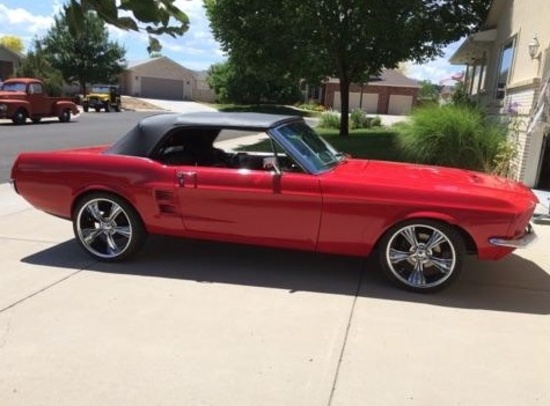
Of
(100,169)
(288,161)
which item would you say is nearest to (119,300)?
(100,169)

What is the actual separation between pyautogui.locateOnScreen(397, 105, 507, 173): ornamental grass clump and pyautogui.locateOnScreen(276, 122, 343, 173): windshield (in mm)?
5607

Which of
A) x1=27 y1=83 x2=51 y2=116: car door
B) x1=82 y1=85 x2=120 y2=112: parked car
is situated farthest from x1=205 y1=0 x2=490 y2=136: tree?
x1=82 y1=85 x2=120 y2=112: parked car

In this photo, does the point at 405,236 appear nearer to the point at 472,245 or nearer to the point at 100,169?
the point at 472,245

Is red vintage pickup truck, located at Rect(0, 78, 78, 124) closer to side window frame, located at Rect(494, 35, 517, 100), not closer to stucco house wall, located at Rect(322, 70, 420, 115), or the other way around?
side window frame, located at Rect(494, 35, 517, 100)

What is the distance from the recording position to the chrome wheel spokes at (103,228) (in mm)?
5660

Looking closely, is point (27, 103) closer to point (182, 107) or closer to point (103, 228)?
point (103, 228)

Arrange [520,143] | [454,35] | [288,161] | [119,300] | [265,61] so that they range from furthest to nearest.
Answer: [265,61] → [454,35] → [520,143] → [288,161] → [119,300]

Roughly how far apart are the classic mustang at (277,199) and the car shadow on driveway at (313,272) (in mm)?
198

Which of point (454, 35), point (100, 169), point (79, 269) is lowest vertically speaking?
point (79, 269)

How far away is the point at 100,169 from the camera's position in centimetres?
557

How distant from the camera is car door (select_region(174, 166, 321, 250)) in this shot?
510cm

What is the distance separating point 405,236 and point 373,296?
1.83ft

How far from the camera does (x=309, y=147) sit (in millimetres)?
5602

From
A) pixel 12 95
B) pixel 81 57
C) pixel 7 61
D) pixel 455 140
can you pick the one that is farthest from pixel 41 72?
pixel 455 140
